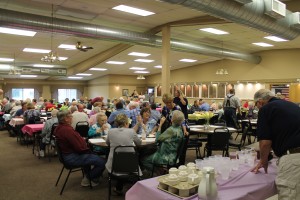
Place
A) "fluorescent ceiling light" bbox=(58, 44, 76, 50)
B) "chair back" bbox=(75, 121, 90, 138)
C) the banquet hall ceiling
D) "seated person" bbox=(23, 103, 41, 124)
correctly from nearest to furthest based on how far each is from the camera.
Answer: "chair back" bbox=(75, 121, 90, 138), the banquet hall ceiling, "seated person" bbox=(23, 103, 41, 124), "fluorescent ceiling light" bbox=(58, 44, 76, 50)

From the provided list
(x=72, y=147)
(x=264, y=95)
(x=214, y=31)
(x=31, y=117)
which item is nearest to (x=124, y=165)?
(x=72, y=147)

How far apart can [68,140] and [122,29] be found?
215 inches

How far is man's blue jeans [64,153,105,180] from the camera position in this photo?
3904 millimetres

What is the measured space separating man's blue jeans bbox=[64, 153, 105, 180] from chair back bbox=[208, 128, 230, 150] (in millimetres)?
2173

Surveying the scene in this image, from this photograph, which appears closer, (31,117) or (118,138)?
(118,138)

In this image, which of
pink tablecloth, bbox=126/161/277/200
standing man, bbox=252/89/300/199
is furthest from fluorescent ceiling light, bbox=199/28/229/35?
pink tablecloth, bbox=126/161/277/200

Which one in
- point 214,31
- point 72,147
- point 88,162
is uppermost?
point 214,31

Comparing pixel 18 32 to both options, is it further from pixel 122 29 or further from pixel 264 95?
pixel 264 95

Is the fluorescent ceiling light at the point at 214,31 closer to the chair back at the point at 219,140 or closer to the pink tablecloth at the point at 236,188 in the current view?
the chair back at the point at 219,140

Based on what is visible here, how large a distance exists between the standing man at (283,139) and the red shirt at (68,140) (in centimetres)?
255

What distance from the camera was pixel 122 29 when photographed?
859 cm

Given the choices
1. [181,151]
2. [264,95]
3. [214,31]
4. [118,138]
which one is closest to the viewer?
[264,95]

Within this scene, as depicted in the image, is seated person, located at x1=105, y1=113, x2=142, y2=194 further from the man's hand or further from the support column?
the support column

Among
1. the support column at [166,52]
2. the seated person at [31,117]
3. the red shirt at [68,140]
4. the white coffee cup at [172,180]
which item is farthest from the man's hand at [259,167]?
the support column at [166,52]
